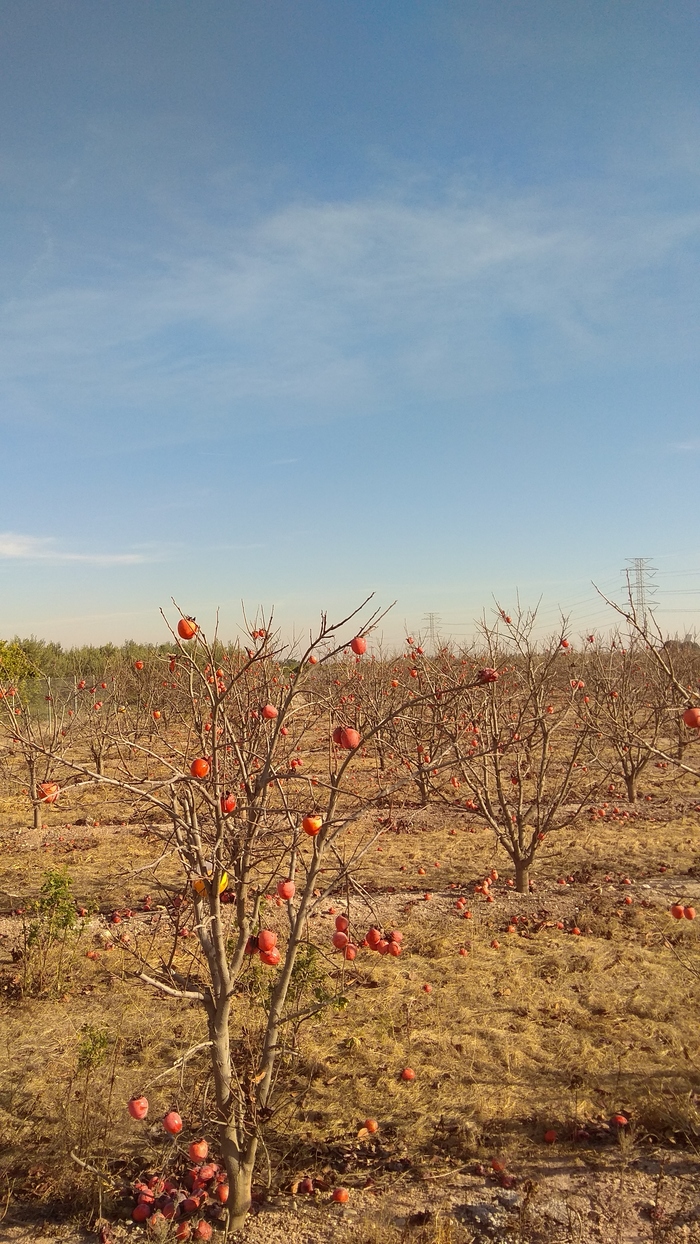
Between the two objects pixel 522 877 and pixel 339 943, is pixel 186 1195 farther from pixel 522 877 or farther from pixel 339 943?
pixel 522 877

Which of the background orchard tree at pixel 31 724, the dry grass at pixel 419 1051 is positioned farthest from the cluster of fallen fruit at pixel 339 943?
the background orchard tree at pixel 31 724

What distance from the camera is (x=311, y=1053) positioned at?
4.24 metres

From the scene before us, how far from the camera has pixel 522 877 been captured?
692cm

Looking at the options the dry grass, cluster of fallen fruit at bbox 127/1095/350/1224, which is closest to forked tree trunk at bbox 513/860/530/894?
the dry grass

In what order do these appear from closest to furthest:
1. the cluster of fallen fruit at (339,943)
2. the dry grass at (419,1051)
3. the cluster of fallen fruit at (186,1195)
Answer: the cluster of fallen fruit at (186,1195)
the cluster of fallen fruit at (339,943)
the dry grass at (419,1051)

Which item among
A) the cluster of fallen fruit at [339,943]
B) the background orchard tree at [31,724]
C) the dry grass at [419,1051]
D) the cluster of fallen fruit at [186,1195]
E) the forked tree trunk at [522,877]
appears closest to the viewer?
the cluster of fallen fruit at [186,1195]

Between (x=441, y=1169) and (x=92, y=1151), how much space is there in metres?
1.53

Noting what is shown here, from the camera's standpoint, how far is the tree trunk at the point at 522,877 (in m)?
6.84

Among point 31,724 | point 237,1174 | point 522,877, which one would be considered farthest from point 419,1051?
point 31,724

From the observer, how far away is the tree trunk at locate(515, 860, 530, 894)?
22.5ft

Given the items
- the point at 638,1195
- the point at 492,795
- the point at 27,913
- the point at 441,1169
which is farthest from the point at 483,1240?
the point at 492,795

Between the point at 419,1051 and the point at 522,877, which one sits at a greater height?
the point at 522,877

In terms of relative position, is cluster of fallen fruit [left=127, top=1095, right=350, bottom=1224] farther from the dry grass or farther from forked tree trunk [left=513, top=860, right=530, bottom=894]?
forked tree trunk [left=513, top=860, right=530, bottom=894]

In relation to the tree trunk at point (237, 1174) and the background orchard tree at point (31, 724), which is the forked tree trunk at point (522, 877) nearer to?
the background orchard tree at point (31, 724)
